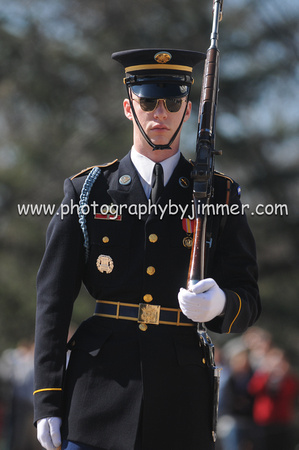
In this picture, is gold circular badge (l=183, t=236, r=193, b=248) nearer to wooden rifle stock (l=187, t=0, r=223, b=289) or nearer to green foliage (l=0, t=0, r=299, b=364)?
wooden rifle stock (l=187, t=0, r=223, b=289)

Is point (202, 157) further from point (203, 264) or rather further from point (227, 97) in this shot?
point (227, 97)

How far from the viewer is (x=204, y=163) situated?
3.35 m

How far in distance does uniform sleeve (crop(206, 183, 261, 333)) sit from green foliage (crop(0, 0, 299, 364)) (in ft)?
27.3

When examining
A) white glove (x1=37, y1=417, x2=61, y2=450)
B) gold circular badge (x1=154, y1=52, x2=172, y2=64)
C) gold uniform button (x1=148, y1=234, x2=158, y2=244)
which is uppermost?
gold circular badge (x1=154, y1=52, x2=172, y2=64)

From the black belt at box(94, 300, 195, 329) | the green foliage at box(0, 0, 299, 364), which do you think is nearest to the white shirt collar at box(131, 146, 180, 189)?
the black belt at box(94, 300, 195, 329)

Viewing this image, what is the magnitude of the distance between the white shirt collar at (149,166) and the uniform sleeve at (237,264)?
28cm

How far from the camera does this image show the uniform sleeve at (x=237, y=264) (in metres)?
3.37

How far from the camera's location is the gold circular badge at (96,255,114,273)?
3.34m

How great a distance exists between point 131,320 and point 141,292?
0.12 meters

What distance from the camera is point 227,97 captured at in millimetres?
12258

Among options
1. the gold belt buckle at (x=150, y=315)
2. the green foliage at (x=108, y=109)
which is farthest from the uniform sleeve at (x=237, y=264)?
the green foliage at (x=108, y=109)

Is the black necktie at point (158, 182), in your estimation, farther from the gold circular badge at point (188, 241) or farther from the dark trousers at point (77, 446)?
the dark trousers at point (77, 446)

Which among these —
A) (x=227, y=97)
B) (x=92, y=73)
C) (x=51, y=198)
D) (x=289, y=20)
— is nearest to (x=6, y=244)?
(x=51, y=198)

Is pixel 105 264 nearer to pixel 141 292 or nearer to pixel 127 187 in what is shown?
pixel 141 292
